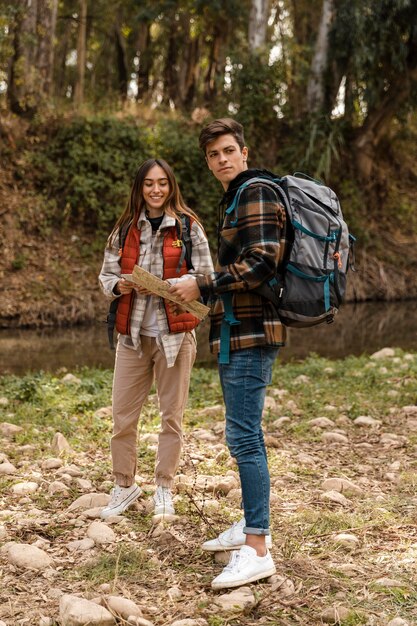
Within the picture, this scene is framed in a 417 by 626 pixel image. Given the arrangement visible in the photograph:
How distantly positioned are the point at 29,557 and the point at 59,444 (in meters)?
1.80

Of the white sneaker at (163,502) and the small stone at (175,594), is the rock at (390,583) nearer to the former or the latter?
the small stone at (175,594)

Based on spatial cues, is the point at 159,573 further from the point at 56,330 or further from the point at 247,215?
the point at 56,330

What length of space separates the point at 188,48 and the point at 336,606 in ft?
72.6

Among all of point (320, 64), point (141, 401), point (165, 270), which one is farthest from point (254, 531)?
point (320, 64)

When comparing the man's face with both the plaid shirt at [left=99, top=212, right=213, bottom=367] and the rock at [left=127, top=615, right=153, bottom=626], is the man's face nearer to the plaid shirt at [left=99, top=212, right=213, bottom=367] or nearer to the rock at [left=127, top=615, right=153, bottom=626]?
the plaid shirt at [left=99, top=212, right=213, bottom=367]

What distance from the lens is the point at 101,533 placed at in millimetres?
3555

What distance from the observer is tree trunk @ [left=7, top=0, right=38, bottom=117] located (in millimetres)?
15508

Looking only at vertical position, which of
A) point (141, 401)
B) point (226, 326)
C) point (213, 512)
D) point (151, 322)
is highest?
point (226, 326)

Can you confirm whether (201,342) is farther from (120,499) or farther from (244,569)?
(244,569)

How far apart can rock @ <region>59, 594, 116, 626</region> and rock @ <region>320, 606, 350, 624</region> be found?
803 millimetres

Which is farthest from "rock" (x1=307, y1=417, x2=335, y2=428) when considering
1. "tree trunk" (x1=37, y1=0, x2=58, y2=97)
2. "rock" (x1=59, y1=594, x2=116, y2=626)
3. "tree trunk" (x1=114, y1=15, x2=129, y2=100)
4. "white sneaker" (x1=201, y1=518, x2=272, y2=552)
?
"tree trunk" (x1=114, y1=15, x2=129, y2=100)

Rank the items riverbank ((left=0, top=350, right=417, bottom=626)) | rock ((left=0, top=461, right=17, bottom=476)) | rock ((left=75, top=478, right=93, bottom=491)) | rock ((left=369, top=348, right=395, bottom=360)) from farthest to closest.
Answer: rock ((left=369, top=348, right=395, bottom=360)) → rock ((left=0, top=461, right=17, bottom=476)) → rock ((left=75, top=478, right=93, bottom=491)) → riverbank ((left=0, top=350, right=417, bottom=626))

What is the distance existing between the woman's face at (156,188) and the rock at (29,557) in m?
1.89

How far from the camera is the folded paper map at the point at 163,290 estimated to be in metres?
3.22
